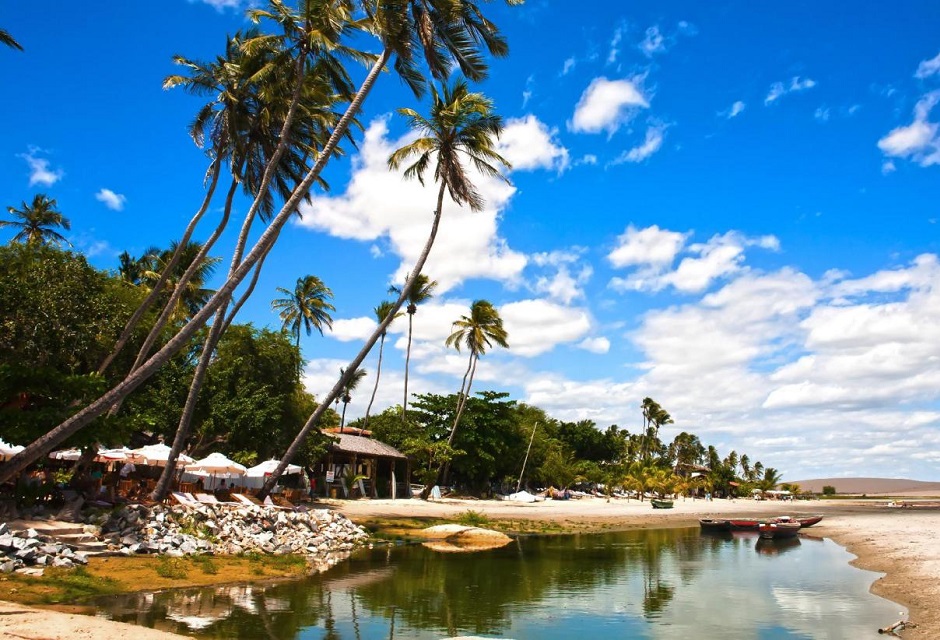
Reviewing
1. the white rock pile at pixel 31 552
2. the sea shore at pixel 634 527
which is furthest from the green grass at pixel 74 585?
the sea shore at pixel 634 527

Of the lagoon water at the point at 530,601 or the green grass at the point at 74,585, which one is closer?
the green grass at the point at 74,585

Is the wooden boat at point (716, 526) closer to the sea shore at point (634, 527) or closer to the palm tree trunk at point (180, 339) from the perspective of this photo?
the sea shore at point (634, 527)

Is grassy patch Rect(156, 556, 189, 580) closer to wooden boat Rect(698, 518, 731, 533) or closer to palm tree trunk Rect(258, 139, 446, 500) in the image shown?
palm tree trunk Rect(258, 139, 446, 500)

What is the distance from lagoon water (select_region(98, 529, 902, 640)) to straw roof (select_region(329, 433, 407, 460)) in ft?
63.1

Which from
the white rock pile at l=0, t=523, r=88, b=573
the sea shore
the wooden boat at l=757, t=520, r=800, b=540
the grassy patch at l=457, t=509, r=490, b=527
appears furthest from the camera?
the wooden boat at l=757, t=520, r=800, b=540

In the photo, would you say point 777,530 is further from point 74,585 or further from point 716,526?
point 74,585

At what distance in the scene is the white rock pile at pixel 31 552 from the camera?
15.2 meters

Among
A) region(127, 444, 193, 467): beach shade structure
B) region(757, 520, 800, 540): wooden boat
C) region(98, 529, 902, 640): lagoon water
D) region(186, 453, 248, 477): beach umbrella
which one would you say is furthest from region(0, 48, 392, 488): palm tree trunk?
region(757, 520, 800, 540): wooden boat

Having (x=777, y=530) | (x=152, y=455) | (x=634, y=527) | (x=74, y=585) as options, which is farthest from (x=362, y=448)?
(x=74, y=585)

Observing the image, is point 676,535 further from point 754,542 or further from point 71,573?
point 71,573

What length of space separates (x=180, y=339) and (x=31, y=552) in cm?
611

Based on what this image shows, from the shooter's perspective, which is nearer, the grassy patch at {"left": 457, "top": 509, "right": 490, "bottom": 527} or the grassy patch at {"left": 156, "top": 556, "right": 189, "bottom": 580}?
the grassy patch at {"left": 156, "top": 556, "right": 189, "bottom": 580}

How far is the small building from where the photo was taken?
151 ft

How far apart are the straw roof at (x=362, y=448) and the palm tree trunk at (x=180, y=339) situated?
92.9ft
